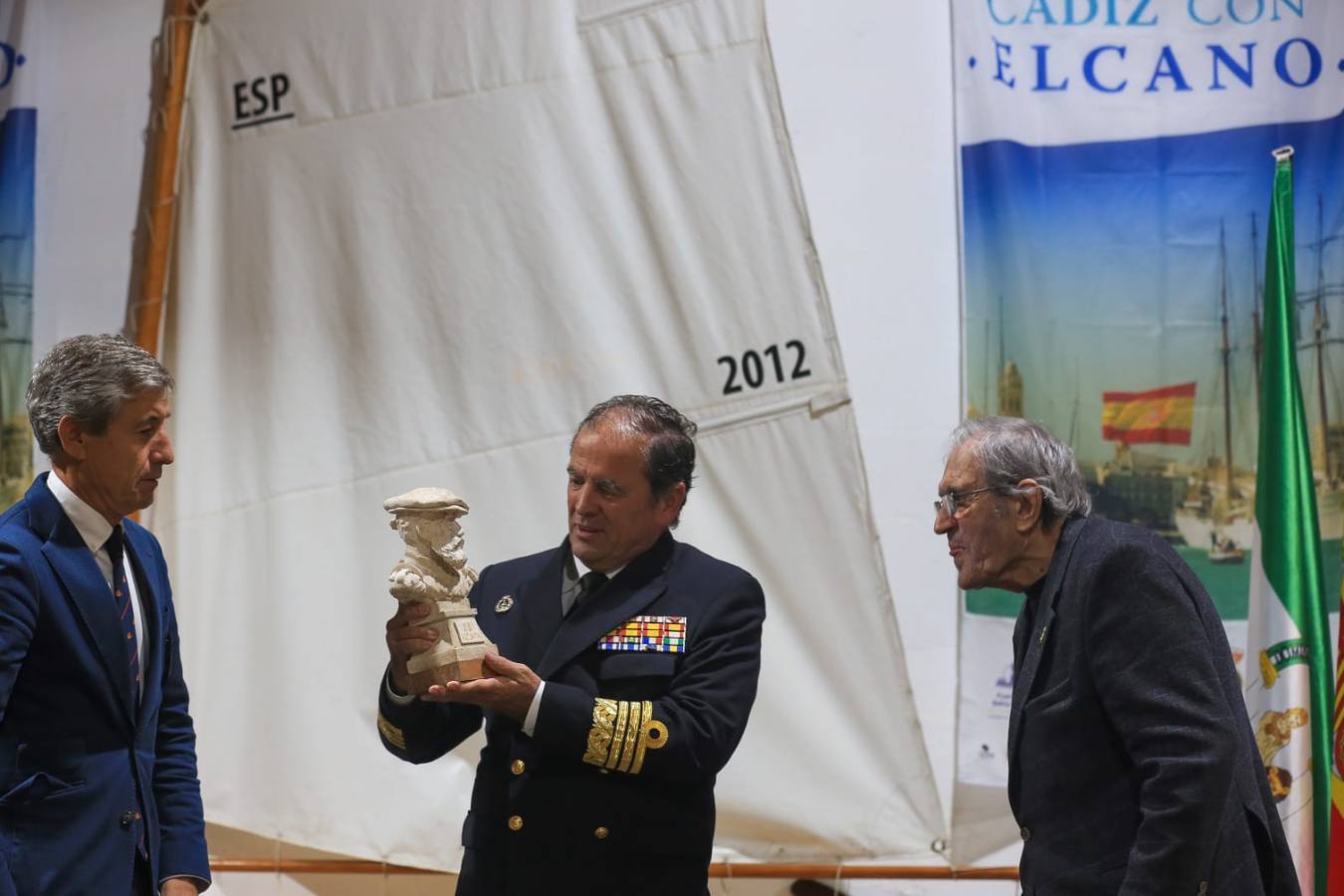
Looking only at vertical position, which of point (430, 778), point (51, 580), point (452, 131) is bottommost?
point (430, 778)

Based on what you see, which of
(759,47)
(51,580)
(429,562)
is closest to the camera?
(51,580)

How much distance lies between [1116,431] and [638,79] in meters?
1.56

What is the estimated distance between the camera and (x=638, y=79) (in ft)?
12.6

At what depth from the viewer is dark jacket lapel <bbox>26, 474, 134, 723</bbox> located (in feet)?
6.91

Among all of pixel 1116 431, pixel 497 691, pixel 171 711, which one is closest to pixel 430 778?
pixel 171 711

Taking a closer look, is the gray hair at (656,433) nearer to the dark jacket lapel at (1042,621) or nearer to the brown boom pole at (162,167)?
the dark jacket lapel at (1042,621)

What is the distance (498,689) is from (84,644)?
0.59m

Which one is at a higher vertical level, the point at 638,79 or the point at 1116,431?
the point at 638,79

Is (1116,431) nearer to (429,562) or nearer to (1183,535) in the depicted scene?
(1183,535)

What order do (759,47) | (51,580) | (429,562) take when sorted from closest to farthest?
(51,580)
(429,562)
(759,47)

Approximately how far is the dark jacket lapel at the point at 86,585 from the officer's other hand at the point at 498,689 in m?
0.44

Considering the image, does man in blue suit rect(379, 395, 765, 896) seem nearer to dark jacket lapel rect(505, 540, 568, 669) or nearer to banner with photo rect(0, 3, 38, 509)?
dark jacket lapel rect(505, 540, 568, 669)

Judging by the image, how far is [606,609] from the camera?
92.1 inches

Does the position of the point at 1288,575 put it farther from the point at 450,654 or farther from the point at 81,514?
the point at 81,514
